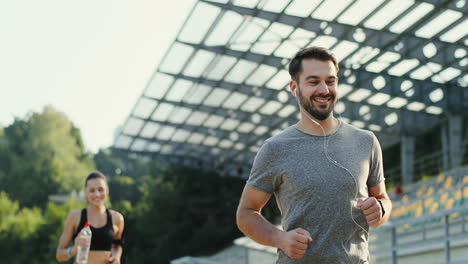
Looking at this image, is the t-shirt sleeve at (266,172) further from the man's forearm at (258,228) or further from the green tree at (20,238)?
the green tree at (20,238)

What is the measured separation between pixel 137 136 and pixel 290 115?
9.99 metres

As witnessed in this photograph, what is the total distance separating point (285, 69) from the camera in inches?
1051

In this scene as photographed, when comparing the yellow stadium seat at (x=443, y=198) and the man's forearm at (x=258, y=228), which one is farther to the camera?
the yellow stadium seat at (x=443, y=198)

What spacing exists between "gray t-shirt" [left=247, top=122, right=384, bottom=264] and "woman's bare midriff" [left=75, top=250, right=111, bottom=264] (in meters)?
3.72

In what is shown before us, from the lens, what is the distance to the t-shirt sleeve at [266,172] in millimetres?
2701

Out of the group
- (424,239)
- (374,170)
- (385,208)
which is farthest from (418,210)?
(385,208)

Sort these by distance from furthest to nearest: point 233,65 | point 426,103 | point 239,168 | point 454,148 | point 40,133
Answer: point 40,133, point 239,168, point 454,148, point 426,103, point 233,65

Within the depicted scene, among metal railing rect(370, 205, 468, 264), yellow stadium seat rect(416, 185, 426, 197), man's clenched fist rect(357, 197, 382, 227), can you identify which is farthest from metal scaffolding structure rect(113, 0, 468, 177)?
man's clenched fist rect(357, 197, 382, 227)

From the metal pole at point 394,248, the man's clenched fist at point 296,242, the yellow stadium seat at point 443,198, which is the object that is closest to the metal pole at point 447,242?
the metal pole at point 394,248

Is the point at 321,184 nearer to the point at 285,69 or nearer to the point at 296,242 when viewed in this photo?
the point at 296,242

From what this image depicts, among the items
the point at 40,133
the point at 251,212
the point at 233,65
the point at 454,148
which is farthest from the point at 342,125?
the point at 40,133

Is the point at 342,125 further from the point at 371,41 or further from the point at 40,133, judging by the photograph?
the point at 40,133

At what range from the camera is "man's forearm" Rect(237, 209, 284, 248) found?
2625mm

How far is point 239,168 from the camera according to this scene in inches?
1754
